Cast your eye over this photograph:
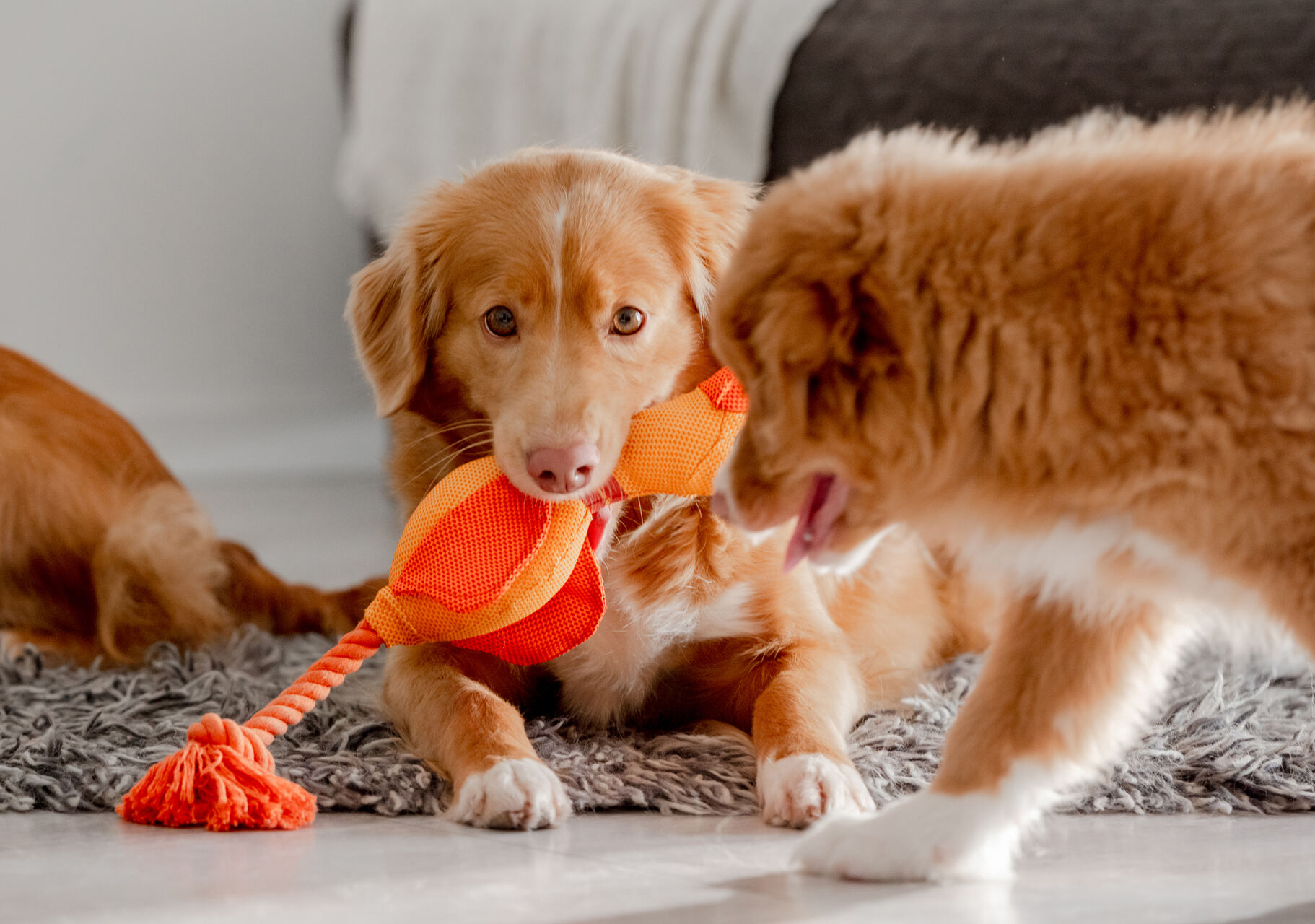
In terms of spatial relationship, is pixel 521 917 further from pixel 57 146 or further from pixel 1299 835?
pixel 57 146

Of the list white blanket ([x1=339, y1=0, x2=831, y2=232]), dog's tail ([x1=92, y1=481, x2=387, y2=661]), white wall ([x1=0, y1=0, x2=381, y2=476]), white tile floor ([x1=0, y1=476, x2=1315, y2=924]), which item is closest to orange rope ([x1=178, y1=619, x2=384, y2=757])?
white tile floor ([x1=0, y1=476, x2=1315, y2=924])

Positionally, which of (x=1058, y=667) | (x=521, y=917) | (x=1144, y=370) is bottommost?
(x=521, y=917)

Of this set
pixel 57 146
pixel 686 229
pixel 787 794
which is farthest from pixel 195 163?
pixel 787 794

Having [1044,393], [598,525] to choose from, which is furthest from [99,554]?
[1044,393]

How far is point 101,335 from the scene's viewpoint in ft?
18.8

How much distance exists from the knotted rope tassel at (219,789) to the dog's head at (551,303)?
0.47 m

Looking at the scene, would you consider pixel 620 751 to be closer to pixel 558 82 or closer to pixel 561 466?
pixel 561 466

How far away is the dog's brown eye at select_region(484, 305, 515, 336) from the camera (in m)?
1.97

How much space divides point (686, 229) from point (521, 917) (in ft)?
3.63

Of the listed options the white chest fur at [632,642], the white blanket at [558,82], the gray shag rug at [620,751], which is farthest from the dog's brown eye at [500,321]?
the white blanket at [558,82]

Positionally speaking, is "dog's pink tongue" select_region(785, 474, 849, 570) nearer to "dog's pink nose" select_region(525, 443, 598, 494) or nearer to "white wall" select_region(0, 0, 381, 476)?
"dog's pink nose" select_region(525, 443, 598, 494)

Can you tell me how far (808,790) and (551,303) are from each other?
29.3 inches

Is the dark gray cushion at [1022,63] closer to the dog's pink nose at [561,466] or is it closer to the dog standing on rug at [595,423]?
the dog standing on rug at [595,423]

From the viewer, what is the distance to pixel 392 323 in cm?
214
